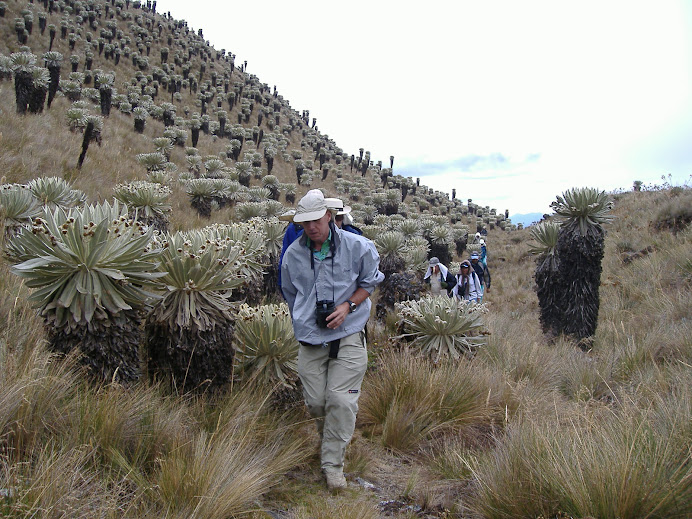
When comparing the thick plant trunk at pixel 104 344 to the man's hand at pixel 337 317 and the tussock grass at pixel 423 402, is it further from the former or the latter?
the tussock grass at pixel 423 402

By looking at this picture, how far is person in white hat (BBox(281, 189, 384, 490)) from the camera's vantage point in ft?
10.7

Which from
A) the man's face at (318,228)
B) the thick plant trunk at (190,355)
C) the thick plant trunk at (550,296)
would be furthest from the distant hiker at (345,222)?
the thick plant trunk at (550,296)

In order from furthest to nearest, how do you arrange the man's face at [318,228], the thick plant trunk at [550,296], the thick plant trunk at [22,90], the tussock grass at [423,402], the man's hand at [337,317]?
the thick plant trunk at [22,90] → the thick plant trunk at [550,296] → the tussock grass at [423,402] → the man's face at [318,228] → the man's hand at [337,317]

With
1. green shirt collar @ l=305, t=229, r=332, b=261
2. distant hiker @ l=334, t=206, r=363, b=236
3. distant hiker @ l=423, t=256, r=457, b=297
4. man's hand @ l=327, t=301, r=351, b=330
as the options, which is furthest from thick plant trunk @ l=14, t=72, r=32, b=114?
man's hand @ l=327, t=301, r=351, b=330

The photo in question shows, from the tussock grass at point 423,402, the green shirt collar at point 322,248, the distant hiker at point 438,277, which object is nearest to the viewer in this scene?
the green shirt collar at point 322,248

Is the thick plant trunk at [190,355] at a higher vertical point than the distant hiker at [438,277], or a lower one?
lower

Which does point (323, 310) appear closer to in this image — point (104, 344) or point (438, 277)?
point (104, 344)

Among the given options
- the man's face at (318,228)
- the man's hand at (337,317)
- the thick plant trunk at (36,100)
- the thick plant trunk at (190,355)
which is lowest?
the thick plant trunk at (190,355)

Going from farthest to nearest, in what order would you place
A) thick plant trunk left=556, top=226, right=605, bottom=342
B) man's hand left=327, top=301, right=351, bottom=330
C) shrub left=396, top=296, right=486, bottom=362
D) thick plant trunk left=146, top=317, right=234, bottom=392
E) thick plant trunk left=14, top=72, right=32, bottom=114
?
thick plant trunk left=14, top=72, right=32, bottom=114, thick plant trunk left=556, top=226, right=605, bottom=342, shrub left=396, top=296, right=486, bottom=362, thick plant trunk left=146, top=317, right=234, bottom=392, man's hand left=327, top=301, right=351, bottom=330

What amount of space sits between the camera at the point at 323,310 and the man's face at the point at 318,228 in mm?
442

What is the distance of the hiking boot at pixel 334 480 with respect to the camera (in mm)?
3270

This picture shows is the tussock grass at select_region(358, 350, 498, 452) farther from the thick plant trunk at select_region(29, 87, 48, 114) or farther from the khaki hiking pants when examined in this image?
the thick plant trunk at select_region(29, 87, 48, 114)

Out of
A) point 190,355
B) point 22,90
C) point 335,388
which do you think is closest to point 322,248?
point 335,388

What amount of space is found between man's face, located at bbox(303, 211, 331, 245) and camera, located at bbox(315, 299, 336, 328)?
442 mm
